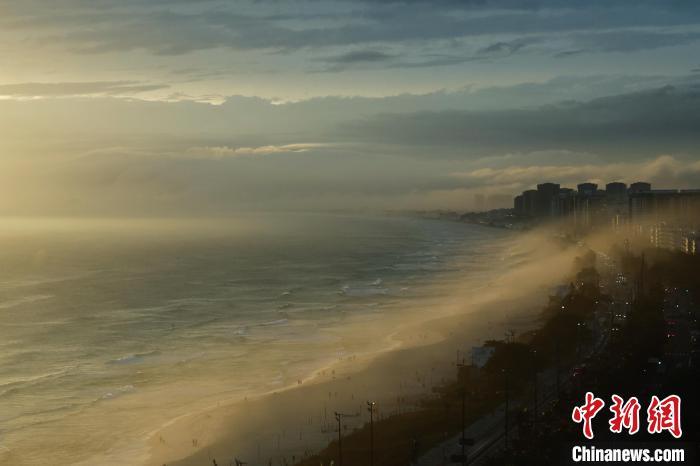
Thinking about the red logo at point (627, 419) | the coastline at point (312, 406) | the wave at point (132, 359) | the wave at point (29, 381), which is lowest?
the coastline at point (312, 406)

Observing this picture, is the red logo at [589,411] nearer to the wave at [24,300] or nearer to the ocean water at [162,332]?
the ocean water at [162,332]

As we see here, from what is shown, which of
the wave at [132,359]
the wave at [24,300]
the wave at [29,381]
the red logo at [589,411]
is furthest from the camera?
the wave at [24,300]

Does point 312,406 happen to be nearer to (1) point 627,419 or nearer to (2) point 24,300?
(1) point 627,419

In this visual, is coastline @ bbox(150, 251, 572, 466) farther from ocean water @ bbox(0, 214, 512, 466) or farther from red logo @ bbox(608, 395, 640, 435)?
red logo @ bbox(608, 395, 640, 435)

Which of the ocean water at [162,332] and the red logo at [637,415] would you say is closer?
the red logo at [637,415]

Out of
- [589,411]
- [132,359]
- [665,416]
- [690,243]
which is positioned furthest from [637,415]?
[690,243]

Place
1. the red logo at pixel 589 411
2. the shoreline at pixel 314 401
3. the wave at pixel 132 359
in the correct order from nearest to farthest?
the red logo at pixel 589 411
the shoreline at pixel 314 401
the wave at pixel 132 359

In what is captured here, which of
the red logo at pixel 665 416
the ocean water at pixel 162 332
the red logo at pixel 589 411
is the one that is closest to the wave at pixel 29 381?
the ocean water at pixel 162 332

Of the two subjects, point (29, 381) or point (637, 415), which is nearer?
point (637, 415)

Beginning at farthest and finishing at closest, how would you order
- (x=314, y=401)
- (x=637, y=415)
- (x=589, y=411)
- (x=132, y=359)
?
(x=132, y=359) < (x=314, y=401) < (x=589, y=411) < (x=637, y=415)

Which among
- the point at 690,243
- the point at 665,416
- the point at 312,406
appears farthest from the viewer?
the point at 690,243
